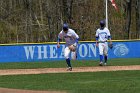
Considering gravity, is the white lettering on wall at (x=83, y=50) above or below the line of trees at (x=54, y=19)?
below

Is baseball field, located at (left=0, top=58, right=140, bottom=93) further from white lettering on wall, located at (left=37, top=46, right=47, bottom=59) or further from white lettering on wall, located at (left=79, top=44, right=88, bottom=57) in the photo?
white lettering on wall, located at (left=79, top=44, right=88, bottom=57)

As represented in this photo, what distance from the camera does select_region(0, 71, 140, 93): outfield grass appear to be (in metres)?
11.6

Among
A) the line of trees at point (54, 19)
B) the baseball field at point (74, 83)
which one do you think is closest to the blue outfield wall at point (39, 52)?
the baseball field at point (74, 83)

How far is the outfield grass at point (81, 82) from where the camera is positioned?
11.6m

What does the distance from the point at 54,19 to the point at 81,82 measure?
38288mm

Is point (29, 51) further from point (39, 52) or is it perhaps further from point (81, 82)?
point (81, 82)

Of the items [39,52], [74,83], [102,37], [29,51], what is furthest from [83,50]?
[74,83]

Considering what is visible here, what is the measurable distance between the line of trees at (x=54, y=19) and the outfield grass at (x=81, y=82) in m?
34.0

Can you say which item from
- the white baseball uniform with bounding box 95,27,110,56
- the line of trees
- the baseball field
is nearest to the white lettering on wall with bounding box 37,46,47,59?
the white baseball uniform with bounding box 95,27,110,56

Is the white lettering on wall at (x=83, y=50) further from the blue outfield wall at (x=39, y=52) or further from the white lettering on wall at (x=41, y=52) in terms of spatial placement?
the white lettering on wall at (x=41, y=52)

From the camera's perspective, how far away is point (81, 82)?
13.3 meters

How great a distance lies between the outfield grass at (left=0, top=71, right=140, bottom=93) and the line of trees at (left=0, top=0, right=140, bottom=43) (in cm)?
3397

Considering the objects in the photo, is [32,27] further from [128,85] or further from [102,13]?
[128,85]

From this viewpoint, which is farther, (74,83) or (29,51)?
(29,51)
